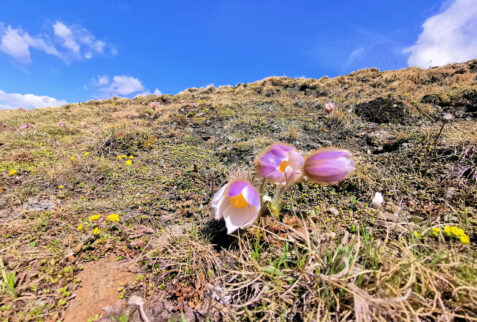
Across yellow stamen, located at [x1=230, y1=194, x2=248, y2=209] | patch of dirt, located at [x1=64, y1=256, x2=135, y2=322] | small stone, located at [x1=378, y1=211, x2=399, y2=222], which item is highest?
yellow stamen, located at [x1=230, y1=194, x2=248, y2=209]

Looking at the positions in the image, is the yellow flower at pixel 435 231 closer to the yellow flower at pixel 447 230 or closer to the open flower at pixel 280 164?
the yellow flower at pixel 447 230

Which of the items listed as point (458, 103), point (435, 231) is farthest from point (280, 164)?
point (458, 103)

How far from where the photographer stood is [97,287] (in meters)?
1.19

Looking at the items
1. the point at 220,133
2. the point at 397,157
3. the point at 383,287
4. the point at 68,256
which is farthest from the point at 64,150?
the point at 397,157

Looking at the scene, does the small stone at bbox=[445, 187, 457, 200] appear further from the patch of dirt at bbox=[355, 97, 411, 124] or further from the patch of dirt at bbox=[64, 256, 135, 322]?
the patch of dirt at bbox=[64, 256, 135, 322]

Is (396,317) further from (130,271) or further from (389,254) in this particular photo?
(130,271)

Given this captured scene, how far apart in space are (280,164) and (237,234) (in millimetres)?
546

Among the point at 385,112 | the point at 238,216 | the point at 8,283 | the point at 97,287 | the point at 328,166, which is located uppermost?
the point at 385,112

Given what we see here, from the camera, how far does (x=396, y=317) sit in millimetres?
857

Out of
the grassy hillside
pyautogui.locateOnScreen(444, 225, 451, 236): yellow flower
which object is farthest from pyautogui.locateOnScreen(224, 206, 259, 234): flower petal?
pyautogui.locateOnScreen(444, 225, 451, 236): yellow flower

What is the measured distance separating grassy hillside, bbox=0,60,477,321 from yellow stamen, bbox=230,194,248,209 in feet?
0.58

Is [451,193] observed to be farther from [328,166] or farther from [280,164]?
[280,164]

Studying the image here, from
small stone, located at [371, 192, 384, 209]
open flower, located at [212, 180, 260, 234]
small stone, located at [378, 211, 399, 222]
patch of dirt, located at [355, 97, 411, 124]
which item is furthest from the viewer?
patch of dirt, located at [355, 97, 411, 124]

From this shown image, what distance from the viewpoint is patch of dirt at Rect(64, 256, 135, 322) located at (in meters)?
1.06
